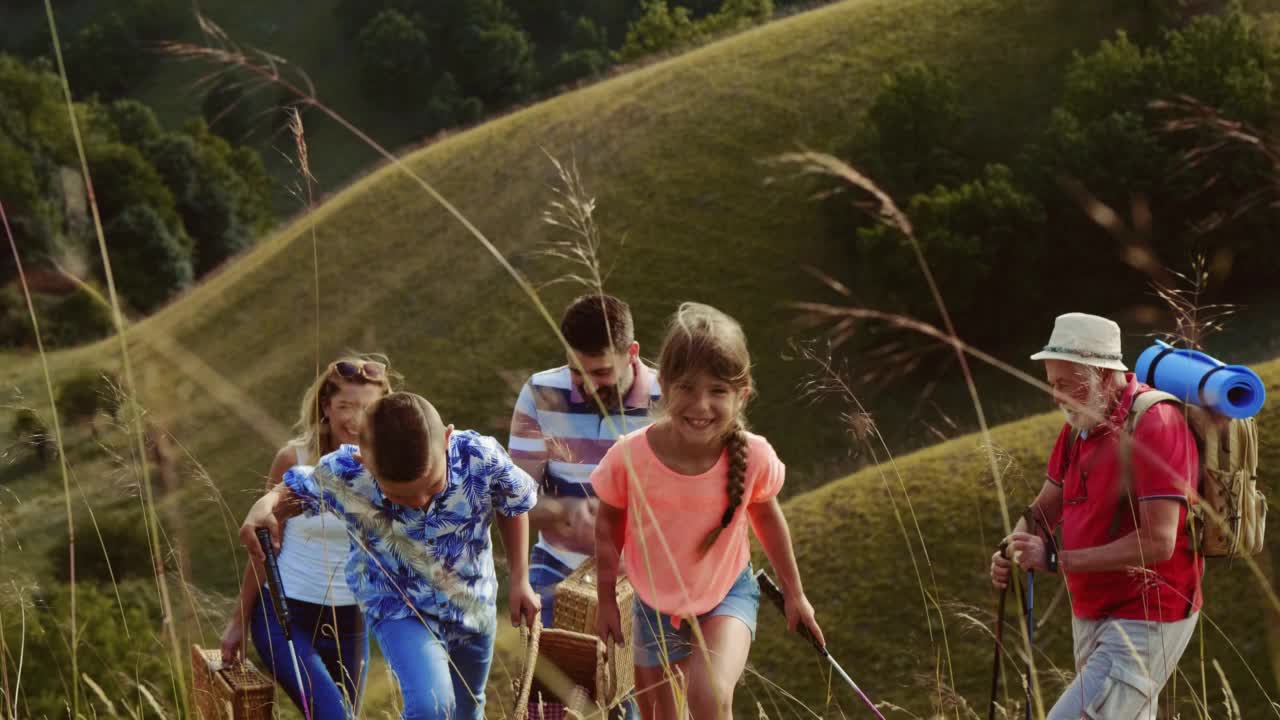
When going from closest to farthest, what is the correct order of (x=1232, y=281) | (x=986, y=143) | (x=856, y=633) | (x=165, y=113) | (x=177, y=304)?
(x=856, y=633) → (x=1232, y=281) → (x=986, y=143) → (x=177, y=304) → (x=165, y=113)

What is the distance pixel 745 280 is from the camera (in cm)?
4022

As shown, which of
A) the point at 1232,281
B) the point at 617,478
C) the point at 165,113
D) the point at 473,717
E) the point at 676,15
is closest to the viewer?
the point at 617,478

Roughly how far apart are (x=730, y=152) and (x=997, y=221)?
378 inches

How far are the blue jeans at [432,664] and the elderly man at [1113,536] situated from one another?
1.81 meters

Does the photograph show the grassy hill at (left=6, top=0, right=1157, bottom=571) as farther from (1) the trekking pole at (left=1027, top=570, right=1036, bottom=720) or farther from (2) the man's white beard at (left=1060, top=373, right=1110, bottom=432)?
(1) the trekking pole at (left=1027, top=570, right=1036, bottom=720)

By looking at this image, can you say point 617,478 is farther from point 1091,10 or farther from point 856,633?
point 1091,10

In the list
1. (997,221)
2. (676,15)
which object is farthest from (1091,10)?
(676,15)

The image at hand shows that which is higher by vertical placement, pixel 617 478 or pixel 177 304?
pixel 617 478

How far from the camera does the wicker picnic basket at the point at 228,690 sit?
391 cm

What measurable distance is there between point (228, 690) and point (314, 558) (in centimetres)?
135

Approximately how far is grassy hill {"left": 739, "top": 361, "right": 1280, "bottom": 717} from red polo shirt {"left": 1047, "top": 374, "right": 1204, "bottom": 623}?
12458 mm

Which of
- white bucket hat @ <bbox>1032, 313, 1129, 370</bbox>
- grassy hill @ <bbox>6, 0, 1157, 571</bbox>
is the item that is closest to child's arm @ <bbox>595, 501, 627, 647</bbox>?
white bucket hat @ <bbox>1032, 313, 1129, 370</bbox>

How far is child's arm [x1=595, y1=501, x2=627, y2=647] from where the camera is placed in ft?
13.5

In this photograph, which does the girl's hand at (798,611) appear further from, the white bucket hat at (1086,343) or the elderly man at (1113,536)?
the white bucket hat at (1086,343)
